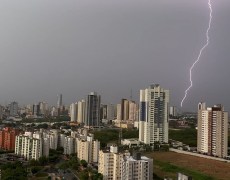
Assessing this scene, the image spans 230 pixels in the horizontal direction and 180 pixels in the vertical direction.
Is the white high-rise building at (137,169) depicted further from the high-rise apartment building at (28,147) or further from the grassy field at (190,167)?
the high-rise apartment building at (28,147)

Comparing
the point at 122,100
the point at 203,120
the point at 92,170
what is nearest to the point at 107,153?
the point at 92,170

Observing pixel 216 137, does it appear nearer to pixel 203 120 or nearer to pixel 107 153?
pixel 203 120

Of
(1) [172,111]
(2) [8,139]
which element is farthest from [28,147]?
(1) [172,111]

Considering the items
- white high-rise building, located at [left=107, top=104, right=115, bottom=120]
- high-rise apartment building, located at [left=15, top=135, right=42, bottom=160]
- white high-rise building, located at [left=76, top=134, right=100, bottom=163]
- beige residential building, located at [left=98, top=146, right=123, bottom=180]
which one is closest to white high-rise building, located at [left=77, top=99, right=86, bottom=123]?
white high-rise building, located at [left=107, top=104, right=115, bottom=120]

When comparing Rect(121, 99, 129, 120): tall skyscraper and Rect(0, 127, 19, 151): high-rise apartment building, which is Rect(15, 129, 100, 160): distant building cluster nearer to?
Rect(0, 127, 19, 151): high-rise apartment building

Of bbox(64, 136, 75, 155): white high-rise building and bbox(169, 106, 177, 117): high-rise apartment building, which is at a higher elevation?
bbox(169, 106, 177, 117): high-rise apartment building

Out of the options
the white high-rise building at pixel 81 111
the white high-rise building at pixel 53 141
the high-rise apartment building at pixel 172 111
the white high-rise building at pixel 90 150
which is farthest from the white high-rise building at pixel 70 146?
the high-rise apartment building at pixel 172 111
